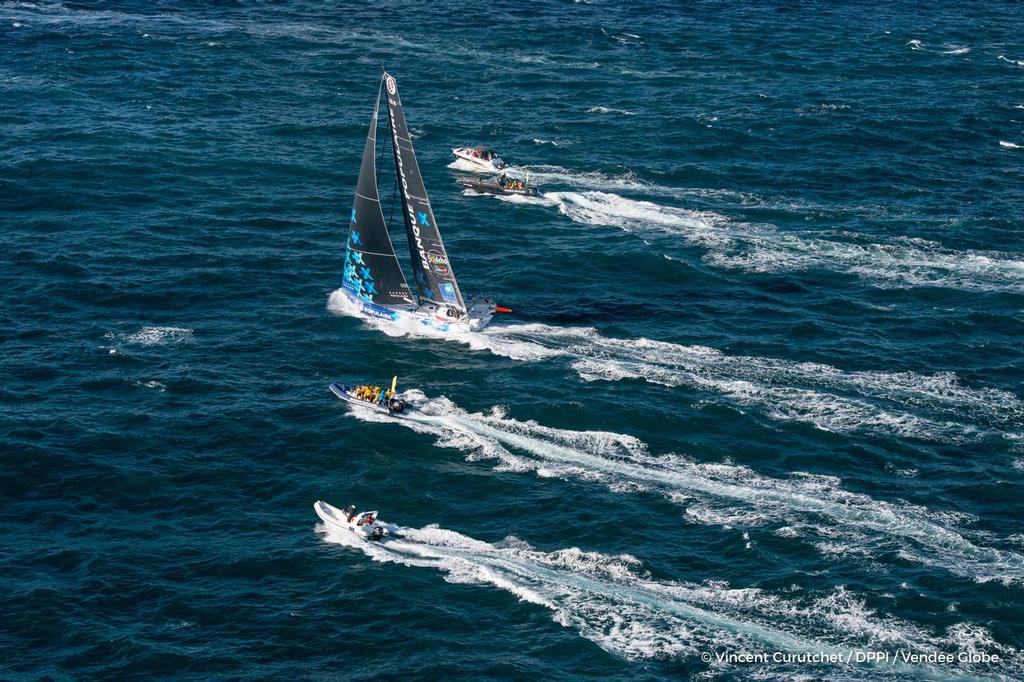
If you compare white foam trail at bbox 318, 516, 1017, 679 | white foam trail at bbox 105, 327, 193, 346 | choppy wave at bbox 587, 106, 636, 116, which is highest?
choppy wave at bbox 587, 106, 636, 116

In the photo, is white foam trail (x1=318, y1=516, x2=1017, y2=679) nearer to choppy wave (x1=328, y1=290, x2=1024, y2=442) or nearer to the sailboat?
choppy wave (x1=328, y1=290, x2=1024, y2=442)

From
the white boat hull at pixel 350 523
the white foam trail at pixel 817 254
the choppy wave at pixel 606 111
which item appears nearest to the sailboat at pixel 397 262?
the white foam trail at pixel 817 254

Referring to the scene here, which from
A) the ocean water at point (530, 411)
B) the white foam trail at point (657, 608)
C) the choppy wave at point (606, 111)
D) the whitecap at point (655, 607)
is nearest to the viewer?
the white foam trail at point (657, 608)

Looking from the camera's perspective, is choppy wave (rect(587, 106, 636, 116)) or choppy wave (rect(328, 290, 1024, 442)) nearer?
choppy wave (rect(328, 290, 1024, 442))

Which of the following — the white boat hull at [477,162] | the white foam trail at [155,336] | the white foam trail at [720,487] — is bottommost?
the white foam trail at [720,487]

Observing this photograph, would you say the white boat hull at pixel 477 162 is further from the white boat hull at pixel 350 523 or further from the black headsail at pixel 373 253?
the white boat hull at pixel 350 523

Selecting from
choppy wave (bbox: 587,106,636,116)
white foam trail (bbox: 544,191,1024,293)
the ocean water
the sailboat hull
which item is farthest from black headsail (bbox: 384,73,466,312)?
choppy wave (bbox: 587,106,636,116)
